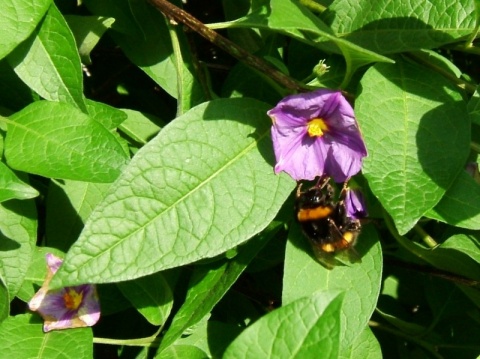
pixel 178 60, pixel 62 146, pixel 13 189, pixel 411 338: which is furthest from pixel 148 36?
pixel 411 338

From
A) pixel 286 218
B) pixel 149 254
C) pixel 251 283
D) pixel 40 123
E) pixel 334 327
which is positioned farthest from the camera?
pixel 251 283

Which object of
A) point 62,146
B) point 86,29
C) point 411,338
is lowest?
point 411,338

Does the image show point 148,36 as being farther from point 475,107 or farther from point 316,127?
point 475,107

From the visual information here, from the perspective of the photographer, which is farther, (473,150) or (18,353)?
(473,150)

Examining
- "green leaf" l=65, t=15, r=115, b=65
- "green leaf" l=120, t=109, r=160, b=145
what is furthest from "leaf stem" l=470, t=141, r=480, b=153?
"green leaf" l=65, t=15, r=115, b=65

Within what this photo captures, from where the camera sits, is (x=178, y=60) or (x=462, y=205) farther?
(x=178, y=60)

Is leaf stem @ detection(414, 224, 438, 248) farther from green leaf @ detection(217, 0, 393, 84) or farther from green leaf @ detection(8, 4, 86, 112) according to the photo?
green leaf @ detection(8, 4, 86, 112)

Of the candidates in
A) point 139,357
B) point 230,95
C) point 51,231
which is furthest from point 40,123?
point 139,357

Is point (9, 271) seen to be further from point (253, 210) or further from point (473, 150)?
point (473, 150)
